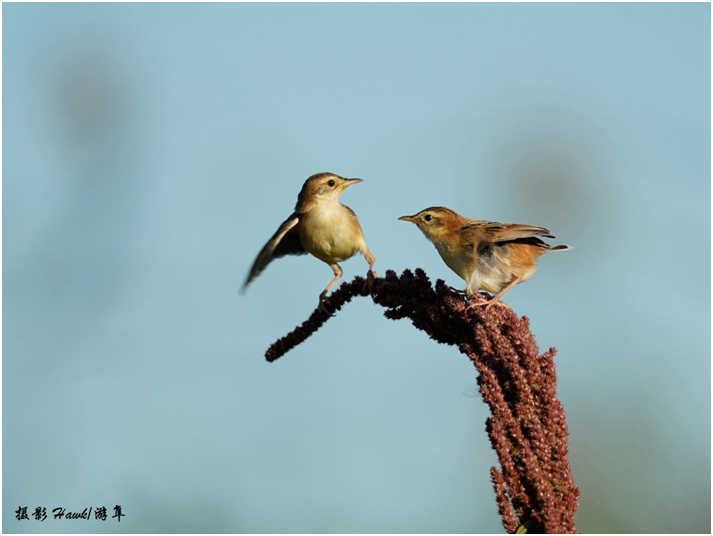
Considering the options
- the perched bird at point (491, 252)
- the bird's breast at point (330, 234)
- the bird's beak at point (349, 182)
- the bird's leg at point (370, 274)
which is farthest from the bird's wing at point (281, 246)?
the perched bird at point (491, 252)

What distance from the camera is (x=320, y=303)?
15.3ft

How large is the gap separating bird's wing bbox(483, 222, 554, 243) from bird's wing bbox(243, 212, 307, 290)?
1.87 metres

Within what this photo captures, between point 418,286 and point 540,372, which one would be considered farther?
point 418,286

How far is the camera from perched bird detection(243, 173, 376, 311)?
258 inches

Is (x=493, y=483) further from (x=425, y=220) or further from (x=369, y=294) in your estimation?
(x=425, y=220)

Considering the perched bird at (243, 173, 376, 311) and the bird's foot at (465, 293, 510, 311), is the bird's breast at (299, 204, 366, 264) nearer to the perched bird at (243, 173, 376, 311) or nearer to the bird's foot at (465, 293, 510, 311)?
the perched bird at (243, 173, 376, 311)

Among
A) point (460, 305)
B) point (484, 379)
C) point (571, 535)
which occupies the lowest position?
point (571, 535)

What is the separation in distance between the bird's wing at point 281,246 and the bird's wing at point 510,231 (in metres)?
1.87

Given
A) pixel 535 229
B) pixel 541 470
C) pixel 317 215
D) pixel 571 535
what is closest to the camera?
pixel 571 535

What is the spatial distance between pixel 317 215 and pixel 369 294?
208 centimetres

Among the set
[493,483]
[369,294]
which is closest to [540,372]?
[493,483]

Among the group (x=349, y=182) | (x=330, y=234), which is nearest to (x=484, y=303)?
(x=330, y=234)

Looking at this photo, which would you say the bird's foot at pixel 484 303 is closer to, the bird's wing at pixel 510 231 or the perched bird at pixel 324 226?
the bird's wing at pixel 510 231

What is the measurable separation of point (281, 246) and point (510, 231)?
243 cm
